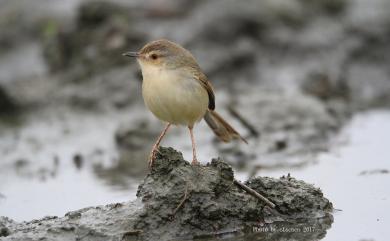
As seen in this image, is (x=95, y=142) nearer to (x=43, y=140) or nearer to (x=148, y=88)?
(x=43, y=140)

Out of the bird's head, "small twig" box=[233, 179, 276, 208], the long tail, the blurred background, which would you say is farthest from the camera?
the blurred background

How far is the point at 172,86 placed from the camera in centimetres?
625

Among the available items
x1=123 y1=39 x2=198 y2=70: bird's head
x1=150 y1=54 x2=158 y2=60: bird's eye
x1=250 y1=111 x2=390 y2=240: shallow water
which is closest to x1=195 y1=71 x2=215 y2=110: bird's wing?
x1=123 y1=39 x2=198 y2=70: bird's head

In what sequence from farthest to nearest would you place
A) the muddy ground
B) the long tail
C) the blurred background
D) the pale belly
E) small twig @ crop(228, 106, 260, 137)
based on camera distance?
small twig @ crop(228, 106, 260, 137), the blurred background, the long tail, the pale belly, the muddy ground

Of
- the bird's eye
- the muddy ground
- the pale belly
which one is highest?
the bird's eye

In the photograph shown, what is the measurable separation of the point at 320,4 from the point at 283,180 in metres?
6.63

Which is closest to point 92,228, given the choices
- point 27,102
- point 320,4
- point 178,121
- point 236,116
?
point 178,121

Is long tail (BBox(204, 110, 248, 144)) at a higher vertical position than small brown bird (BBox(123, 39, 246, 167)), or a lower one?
higher

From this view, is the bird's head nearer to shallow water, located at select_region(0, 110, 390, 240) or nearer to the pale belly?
the pale belly

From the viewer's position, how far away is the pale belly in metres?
6.20

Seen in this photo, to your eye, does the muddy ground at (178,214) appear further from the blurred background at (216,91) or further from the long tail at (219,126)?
the long tail at (219,126)

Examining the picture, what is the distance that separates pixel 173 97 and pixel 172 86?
0.33 feet

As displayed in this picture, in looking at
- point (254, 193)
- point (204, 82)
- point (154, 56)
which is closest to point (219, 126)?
point (204, 82)

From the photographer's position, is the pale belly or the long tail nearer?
the pale belly
